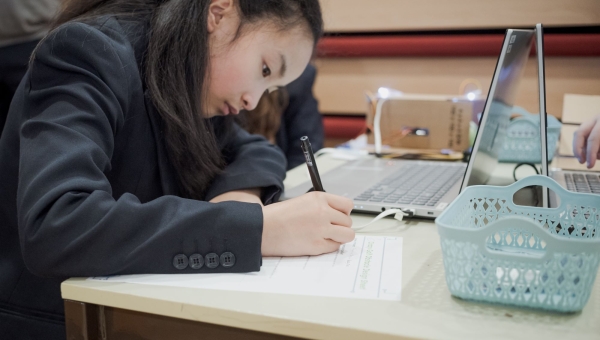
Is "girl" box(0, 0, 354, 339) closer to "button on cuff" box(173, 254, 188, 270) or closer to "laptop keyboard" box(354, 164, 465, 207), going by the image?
"button on cuff" box(173, 254, 188, 270)

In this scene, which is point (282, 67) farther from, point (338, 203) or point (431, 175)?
point (431, 175)

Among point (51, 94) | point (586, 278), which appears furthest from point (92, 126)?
point (586, 278)

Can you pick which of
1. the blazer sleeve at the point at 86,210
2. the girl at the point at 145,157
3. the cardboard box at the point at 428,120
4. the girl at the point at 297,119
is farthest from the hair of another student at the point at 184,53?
the girl at the point at 297,119

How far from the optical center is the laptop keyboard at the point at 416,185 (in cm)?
97

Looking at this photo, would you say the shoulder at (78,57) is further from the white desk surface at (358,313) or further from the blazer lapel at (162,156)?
the white desk surface at (358,313)

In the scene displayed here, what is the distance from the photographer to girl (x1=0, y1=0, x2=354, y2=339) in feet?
2.17

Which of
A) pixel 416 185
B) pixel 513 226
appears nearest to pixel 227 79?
pixel 416 185

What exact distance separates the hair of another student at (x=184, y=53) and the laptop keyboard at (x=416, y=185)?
29cm

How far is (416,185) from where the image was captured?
1.10 m

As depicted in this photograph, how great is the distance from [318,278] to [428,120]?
1.00 meters

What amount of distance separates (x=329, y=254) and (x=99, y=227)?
289mm

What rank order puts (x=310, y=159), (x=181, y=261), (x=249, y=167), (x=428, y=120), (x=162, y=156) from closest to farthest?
(x=181, y=261), (x=310, y=159), (x=162, y=156), (x=249, y=167), (x=428, y=120)

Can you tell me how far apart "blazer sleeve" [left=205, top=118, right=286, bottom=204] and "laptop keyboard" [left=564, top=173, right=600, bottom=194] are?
1.81ft

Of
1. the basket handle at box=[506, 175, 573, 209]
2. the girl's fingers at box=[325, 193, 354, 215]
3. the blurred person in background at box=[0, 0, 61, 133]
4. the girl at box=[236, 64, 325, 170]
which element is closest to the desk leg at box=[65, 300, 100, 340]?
the girl's fingers at box=[325, 193, 354, 215]
